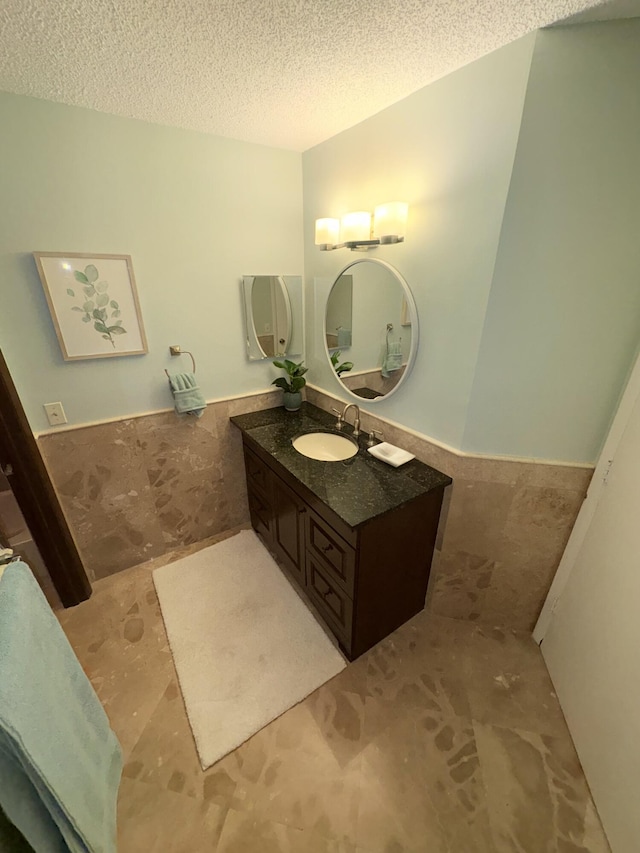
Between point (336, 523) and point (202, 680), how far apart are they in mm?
1011

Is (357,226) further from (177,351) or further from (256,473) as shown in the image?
(256,473)

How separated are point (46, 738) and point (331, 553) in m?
1.00

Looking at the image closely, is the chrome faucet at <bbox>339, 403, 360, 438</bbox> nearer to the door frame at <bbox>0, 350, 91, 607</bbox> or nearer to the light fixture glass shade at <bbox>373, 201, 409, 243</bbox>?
the light fixture glass shade at <bbox>373, 201, 409, 243</bbox>

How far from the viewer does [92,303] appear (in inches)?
61.2

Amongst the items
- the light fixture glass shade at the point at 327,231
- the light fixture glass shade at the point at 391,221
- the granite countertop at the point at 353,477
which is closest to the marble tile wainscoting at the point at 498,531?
the granite countertop at the point at 353,477

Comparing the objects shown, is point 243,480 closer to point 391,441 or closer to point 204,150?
point 391,441

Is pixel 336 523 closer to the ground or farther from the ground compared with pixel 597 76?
closer to the ground

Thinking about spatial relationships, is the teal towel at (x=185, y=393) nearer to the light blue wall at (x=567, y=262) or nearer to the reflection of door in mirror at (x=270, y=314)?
the reflection of door in mirror at (x=270, y=314)

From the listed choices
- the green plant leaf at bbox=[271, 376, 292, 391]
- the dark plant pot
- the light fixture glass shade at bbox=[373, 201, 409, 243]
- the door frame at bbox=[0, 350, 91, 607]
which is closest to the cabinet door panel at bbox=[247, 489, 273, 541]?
the dark plant pot

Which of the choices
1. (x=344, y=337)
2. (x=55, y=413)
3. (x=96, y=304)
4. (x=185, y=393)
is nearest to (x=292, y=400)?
(x=344, y=337)

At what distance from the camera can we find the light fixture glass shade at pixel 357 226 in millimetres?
1500

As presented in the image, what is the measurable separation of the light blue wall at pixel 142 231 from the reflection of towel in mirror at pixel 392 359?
924mm

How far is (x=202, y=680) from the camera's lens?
150 centimetres

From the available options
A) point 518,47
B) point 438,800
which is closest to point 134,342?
point 518,47
